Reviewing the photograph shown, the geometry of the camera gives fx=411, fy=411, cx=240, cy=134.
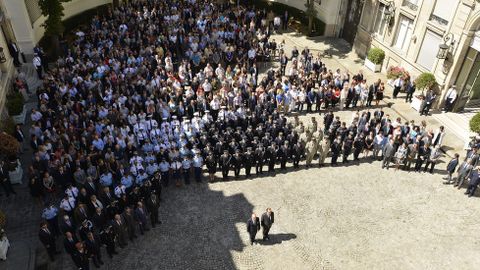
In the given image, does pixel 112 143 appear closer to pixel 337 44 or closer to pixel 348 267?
pixel 348 267

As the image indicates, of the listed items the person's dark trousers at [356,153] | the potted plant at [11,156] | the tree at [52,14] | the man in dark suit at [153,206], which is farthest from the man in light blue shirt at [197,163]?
the tree at [52,14]

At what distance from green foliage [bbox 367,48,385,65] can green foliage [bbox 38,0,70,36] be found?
65.1ft

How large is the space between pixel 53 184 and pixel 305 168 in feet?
35.2

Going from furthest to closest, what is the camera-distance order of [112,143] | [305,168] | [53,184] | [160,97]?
[160,97]
[305,168]
[112,143]
[53,184]

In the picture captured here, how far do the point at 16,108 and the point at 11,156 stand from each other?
4.34 m

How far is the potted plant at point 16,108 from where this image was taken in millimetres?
20453

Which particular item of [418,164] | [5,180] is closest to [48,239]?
[5,180]

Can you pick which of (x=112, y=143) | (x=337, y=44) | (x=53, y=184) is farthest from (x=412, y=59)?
(x=53, y=184)

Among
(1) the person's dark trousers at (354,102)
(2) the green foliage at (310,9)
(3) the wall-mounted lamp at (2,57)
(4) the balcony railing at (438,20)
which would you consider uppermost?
(4) the balcony railing at (438,20)

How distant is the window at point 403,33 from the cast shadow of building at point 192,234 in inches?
610

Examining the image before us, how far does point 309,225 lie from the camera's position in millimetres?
15922

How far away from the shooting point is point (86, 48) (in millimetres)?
24297

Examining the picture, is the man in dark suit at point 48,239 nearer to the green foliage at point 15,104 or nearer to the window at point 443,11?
the green foliage at point 15,104

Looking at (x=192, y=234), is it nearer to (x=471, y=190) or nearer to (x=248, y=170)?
(x=248, y=170)
